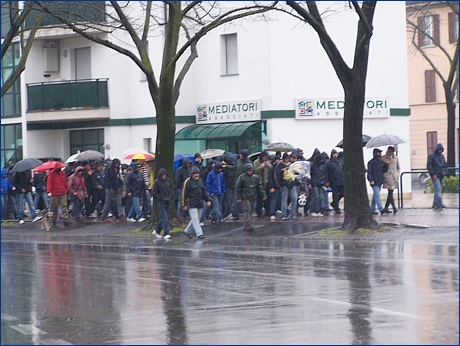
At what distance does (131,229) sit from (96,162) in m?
4.49

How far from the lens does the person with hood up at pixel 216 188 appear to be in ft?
74.7

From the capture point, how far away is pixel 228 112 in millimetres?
32000

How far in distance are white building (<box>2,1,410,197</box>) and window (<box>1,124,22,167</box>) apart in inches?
159

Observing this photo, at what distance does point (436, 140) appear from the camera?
5681cm

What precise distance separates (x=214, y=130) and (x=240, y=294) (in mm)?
20543

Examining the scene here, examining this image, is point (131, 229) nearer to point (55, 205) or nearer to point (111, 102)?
point (55, 205)

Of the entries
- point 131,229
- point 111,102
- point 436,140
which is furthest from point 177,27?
point 436,140

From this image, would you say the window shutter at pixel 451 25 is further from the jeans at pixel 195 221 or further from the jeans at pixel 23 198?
the jeans at pixel 195 221

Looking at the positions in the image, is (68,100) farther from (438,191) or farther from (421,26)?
(421,26)

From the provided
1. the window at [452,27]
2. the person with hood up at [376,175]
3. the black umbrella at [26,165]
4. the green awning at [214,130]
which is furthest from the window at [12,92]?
the window at [452,27]

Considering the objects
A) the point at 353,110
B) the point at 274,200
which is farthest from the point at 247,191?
the point at 353,110

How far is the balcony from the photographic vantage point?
1385 inches

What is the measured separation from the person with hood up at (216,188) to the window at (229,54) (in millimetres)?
9911

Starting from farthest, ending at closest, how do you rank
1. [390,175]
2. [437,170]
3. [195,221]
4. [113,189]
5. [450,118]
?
[450,118] < [113,189] < [437,170] < [390,175] < [195,221]
